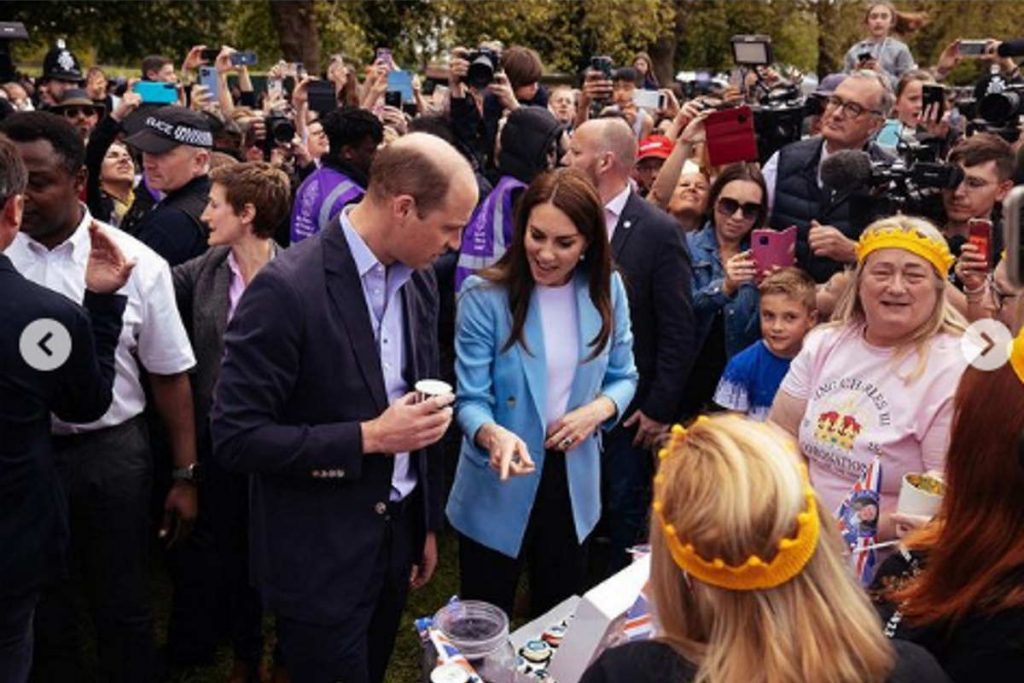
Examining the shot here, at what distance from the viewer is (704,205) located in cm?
481

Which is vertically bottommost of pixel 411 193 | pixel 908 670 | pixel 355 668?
pixel 355 668

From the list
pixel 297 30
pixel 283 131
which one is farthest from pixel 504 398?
pixel 297 30

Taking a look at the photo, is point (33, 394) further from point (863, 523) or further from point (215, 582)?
point (863, 523)

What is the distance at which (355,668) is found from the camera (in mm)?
2699

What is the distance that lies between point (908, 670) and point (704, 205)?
3.47 m

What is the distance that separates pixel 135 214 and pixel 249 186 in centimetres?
143

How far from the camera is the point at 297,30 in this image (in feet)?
55.4

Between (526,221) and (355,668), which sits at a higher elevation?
(526,221)

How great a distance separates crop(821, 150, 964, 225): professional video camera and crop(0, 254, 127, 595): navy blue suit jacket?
2800 mm

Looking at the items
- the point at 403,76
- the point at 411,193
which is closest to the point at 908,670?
the point at 411,193

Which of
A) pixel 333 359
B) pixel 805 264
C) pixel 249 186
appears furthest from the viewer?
pixel 805 264

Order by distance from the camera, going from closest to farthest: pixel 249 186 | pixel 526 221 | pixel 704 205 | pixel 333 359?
pixel 333 359 < pixel 526 221 < pixel 249 186 < pixel 704 205

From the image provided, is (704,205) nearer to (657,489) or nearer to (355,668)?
(355,668)

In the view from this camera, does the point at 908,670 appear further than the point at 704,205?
No
